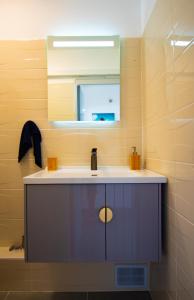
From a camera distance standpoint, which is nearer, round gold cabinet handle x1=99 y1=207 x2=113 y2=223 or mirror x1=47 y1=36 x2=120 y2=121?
round gold cabinet handle x1=99 y1=207 x2=113 y2=223

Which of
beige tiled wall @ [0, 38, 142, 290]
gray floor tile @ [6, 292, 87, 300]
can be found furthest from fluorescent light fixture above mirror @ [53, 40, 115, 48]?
gray floor tile @ [6, 292, 87, 300]

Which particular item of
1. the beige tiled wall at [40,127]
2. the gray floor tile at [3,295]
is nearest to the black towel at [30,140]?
the beige tiled wall at [40,127]

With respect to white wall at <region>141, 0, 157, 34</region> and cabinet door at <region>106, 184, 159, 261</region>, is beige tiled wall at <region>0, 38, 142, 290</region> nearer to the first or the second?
white wall at <region>141, 0, 157, 34</region>

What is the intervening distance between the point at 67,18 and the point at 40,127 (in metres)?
0.92

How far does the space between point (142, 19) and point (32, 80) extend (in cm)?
101

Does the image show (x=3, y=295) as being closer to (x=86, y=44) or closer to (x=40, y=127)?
(x=40, y=127)

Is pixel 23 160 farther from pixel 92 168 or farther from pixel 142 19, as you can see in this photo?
pixel 142 19

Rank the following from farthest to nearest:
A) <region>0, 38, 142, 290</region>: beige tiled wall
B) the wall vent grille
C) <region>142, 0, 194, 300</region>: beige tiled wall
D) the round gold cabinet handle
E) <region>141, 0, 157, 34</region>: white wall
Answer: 1. <region>0, 38, 142, 290</region>: beige tiled wall
2. the wall vent grille
3. <region>141, 0, 157, 34</region>: white wall
4. the round gold cabinet handle
5. <region>142, 0, 194, 300</region>: beige tiled wall

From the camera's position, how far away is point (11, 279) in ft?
5.10

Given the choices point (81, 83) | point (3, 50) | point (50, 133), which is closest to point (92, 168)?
point (50, 133)

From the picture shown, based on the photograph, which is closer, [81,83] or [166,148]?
[166,148]

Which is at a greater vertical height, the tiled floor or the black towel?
the black towel

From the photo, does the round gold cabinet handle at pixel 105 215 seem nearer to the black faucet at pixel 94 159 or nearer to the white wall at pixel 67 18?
the black faucet at pixel 94 159

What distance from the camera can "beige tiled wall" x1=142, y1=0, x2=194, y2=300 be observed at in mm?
882
